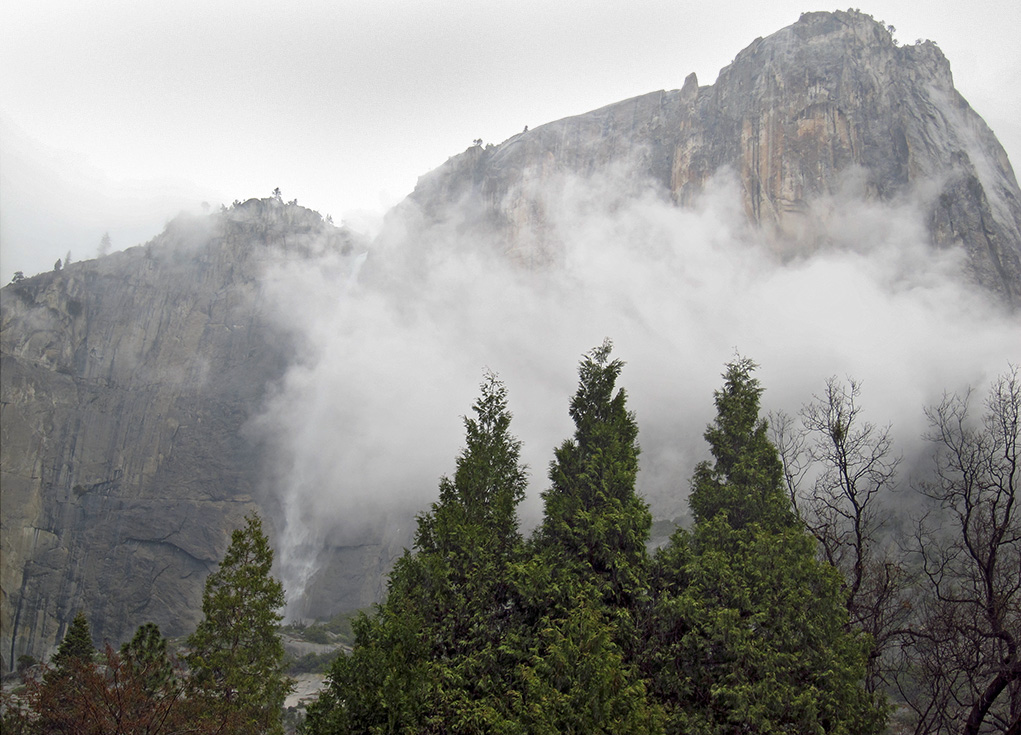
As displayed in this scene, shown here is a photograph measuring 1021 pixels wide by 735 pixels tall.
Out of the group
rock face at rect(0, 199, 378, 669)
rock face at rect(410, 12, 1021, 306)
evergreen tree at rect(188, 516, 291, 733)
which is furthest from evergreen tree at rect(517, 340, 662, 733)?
rock face at rect(0, 199, 378, 669)

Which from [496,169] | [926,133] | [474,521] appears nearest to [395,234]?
[496,169]

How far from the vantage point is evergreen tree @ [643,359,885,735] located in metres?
13.6

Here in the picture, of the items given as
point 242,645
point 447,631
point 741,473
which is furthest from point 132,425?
point 741,473

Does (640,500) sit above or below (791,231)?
below

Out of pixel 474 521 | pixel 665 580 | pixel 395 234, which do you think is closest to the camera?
pixel 665 580

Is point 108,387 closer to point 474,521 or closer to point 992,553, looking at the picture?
point 474,521

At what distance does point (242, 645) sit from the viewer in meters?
19.7

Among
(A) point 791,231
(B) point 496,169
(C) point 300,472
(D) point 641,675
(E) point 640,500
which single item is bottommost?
(D) point 641,675

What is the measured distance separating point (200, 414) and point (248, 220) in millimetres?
40301

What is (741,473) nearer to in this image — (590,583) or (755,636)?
(755,636)

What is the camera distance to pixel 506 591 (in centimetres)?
1585

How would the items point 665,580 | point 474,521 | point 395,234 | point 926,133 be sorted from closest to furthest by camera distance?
point 665,580, point 474,521, point 926,133, point 395,234

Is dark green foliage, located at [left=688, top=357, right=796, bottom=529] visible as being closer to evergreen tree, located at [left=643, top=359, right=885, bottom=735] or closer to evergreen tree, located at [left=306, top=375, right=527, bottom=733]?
evergreen tree, located at [left=643, top=359, right=885, bottom=735]

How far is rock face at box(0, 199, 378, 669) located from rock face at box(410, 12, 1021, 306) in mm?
77404
